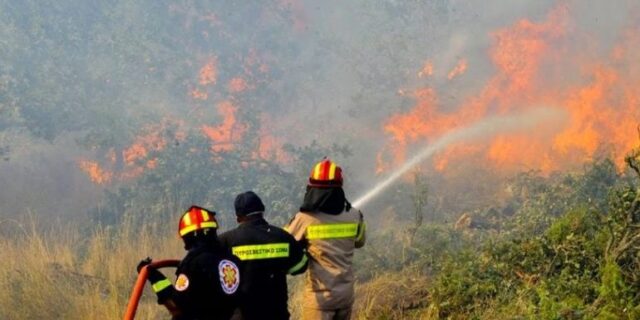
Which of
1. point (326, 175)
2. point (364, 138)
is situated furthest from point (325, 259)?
point (364, 138)

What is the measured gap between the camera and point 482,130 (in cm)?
1684

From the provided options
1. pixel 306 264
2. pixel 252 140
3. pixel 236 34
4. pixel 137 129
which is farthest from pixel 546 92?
pixel 306 264

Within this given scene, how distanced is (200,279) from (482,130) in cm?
1387

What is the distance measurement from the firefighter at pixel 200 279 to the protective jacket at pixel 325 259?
1307 mm

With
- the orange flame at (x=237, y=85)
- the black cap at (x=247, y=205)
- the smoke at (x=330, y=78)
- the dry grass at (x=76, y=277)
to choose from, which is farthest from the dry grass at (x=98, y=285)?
the orange flame at (x=237, y=85)

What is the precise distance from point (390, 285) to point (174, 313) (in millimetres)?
4008

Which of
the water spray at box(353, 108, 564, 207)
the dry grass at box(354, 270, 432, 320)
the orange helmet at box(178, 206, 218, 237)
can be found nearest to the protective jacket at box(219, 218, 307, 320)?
the orange helmet at box(178, 206, 218, 237)

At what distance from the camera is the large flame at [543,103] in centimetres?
1452

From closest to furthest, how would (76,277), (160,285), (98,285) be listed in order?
(160,285) → (98,285) → (76,277)

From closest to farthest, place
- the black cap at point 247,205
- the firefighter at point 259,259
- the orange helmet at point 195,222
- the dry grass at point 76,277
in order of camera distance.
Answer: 1. the orange helmet at point 195,222
2. the firefighter at point 259,259
3. the black cap at point 247,205
4. the dry grass at point 76,277

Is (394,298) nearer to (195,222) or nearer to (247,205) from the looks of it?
(247,205)

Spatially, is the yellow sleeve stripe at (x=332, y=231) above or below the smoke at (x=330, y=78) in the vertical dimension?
below

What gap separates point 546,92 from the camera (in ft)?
55.8

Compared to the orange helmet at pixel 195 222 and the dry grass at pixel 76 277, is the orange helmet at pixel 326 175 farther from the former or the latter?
the dry grass at pixel 76 277
